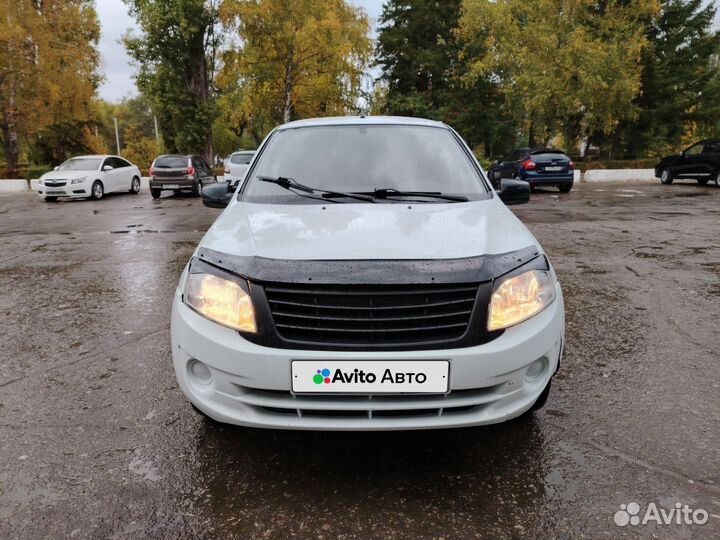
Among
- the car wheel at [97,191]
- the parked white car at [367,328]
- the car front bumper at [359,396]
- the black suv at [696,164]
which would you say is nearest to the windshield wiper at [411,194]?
the parked white car at [367,328]

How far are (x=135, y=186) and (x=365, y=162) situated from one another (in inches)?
787

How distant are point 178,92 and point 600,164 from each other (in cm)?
2097

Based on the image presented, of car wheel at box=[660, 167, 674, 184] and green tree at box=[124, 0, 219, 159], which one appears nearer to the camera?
car wheel at box=[660, 167, 674, 184]

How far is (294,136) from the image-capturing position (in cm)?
399

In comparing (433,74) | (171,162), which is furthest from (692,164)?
(433,74)

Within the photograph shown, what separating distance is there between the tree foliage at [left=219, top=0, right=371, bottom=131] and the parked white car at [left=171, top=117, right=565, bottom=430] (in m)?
26.4

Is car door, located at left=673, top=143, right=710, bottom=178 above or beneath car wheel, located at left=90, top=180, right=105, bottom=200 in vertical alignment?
above

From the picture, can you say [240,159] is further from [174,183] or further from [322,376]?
[322,376]

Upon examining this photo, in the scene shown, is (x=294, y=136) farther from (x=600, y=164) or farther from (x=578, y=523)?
(x=600, y=164)

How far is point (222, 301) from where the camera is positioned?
236 centimetres

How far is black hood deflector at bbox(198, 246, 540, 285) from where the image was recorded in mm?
2215

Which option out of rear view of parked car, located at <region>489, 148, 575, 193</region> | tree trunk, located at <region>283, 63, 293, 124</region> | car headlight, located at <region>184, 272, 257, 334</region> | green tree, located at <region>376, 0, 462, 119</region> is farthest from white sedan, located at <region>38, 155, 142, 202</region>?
green tree, located at <region>376, 0, 462, 119</region>

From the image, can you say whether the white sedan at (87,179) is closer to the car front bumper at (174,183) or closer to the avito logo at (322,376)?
the car front bumper at (174,183)

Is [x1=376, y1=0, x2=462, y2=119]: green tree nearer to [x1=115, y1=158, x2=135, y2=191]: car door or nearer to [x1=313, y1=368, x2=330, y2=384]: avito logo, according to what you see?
[x1=115, y1=158, x2=135, y2=191]: car door
